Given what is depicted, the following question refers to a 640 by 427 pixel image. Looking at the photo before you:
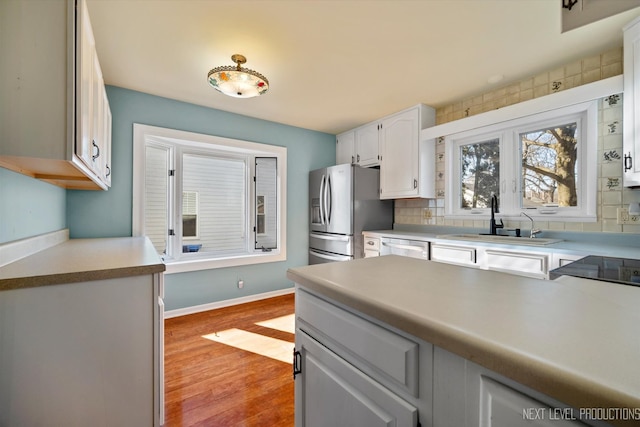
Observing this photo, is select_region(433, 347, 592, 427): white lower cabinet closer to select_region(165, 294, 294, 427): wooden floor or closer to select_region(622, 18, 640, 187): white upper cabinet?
select_region(165, 294, 294, 427): wooden floor

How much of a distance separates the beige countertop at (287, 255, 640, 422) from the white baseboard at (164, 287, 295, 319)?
102 inches

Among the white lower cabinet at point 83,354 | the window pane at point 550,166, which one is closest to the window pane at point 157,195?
the white lower cabinet at point 83,354

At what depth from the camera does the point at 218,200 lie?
3.43 m

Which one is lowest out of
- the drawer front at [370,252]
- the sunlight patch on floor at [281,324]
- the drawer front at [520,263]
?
the sunlight patch on floor at [281,324]

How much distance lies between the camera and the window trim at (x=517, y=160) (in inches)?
81.0

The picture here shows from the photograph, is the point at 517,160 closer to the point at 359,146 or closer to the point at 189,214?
the point at 359,146

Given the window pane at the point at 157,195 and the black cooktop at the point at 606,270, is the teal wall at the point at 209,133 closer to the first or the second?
the window pane at the point at 157,195

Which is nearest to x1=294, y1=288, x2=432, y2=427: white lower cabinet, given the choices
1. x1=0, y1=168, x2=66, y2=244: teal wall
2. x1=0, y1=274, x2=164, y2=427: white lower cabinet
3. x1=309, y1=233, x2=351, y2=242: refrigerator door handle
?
x1=0, y1=274, x2=164, y2=427: white lower cabinet

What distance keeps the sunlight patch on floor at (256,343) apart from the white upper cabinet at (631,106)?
2.64m

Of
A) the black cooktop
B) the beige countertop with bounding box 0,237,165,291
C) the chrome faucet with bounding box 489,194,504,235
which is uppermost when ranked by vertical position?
the chrome faucet with bounding box 489,194,504,235

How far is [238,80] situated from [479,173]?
2.49 meters

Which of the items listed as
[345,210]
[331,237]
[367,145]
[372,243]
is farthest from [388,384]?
[367,145]

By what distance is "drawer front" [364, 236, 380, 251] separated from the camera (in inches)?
123

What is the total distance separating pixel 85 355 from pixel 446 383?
1379 mm
